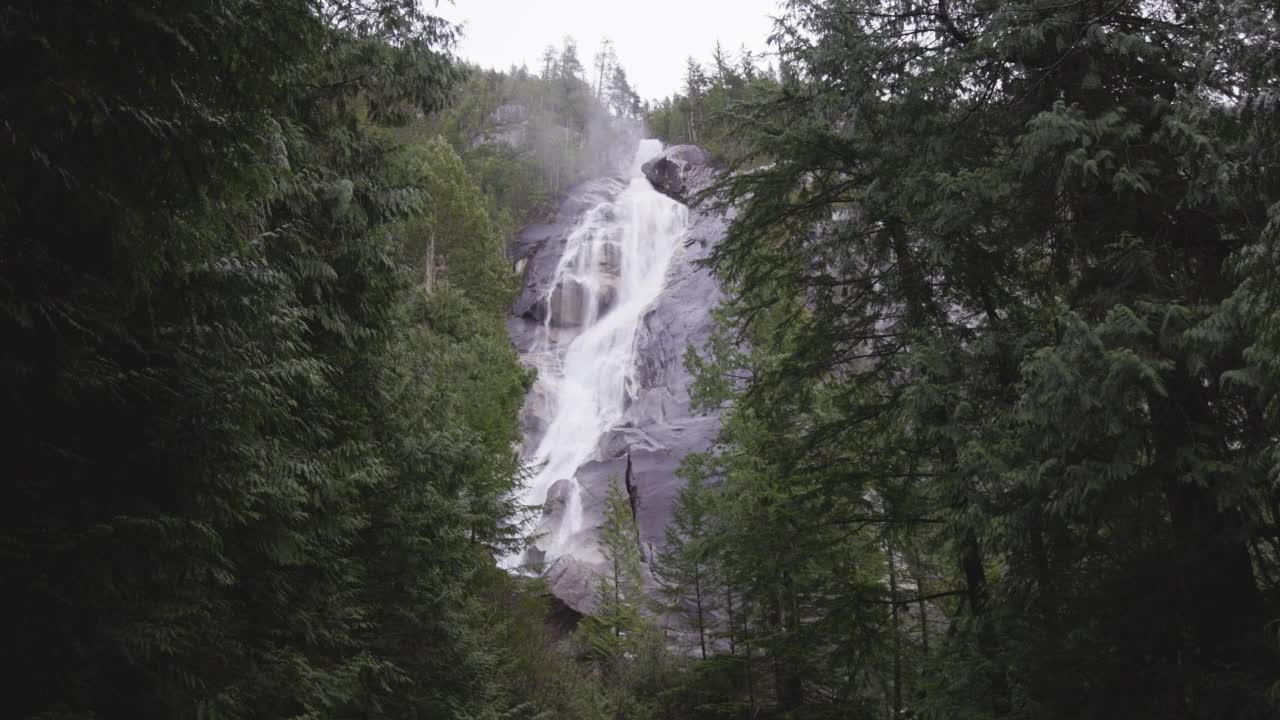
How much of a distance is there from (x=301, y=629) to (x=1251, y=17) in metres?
7.77

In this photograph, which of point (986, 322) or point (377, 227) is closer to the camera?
point (986, 322)

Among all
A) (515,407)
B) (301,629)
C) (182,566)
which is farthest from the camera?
(515,407)

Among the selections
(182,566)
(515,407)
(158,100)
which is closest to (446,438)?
(182,566)

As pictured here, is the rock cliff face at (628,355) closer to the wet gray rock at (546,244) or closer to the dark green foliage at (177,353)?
the wet gray rock at (546,244)

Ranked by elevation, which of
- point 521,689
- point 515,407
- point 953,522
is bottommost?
point 521,689

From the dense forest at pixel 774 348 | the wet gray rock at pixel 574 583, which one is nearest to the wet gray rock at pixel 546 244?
the wet gray rock at pixel 574 583

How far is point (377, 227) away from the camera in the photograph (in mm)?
9000

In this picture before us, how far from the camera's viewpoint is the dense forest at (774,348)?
3.85 meters

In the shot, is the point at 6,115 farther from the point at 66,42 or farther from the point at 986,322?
the point at 986,322

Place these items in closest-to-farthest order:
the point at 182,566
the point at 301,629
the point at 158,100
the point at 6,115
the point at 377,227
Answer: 1. the point at 6,115
2. the point at 158,100
3. the point at 182,566
4. the point at 301,629
5. the point at 377,227

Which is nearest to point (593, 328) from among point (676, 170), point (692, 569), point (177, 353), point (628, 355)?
point (628, 355)

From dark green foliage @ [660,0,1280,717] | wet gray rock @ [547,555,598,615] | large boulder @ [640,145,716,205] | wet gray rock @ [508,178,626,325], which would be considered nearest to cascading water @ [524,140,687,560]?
wet gray rock @ [508,178,626,325]

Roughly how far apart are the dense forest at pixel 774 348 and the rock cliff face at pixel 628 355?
21.2ft

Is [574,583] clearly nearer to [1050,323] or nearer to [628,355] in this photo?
[628,355]
